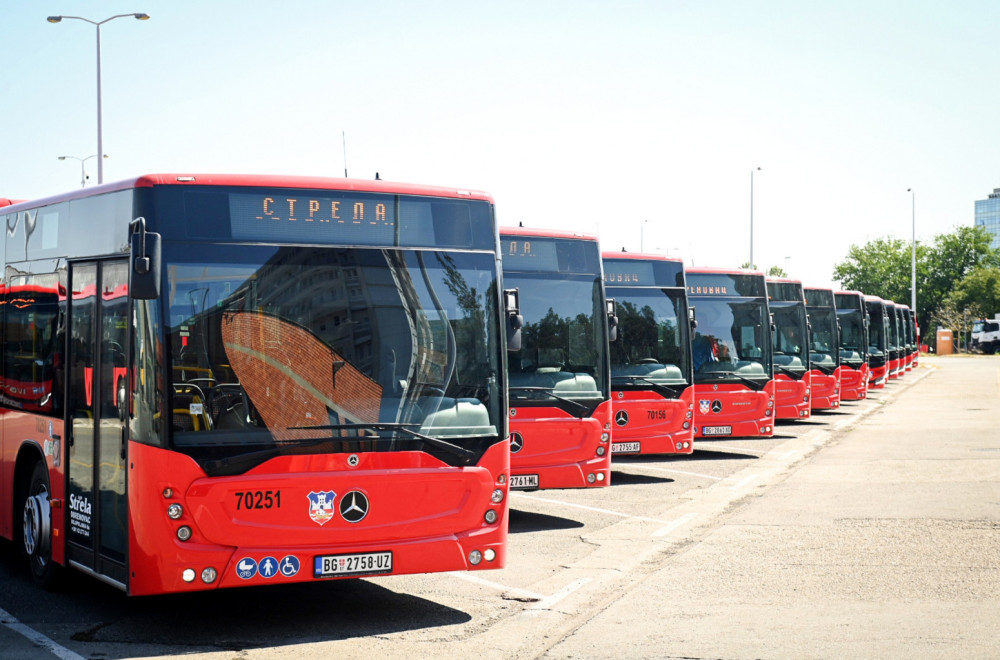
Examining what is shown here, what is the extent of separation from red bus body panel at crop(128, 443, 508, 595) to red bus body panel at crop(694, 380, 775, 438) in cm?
1354

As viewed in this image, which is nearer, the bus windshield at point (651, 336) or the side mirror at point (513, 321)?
the side mirror at point (513, 321)

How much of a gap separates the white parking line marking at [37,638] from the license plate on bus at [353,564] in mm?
1458

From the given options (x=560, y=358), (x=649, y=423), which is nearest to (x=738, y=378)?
(x=649, y=423)

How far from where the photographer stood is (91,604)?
30.5 ft

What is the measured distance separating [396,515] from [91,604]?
96.4 inches

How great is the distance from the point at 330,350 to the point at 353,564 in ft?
4.32

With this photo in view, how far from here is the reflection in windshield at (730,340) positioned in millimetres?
22188

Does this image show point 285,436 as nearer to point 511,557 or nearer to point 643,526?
point 511,557

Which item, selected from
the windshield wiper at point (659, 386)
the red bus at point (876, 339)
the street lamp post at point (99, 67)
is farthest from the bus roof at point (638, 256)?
the red bus at point (876, 339)

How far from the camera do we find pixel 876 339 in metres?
44.5

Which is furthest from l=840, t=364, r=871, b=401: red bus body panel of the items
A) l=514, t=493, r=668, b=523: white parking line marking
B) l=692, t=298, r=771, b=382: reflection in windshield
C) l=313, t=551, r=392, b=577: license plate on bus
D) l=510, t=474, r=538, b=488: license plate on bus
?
l=313, t=551, r=392, b=577: license plate on bus

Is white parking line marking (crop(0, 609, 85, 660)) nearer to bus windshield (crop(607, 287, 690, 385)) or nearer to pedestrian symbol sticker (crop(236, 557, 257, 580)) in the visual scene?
pedestrian symbol sticker (crop(236, 557, 257, 580))

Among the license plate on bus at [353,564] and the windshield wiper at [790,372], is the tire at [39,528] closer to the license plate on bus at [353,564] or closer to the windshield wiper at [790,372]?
the license plate on bus at [353,564]

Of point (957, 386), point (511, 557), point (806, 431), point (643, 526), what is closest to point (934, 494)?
point (643, 526)
